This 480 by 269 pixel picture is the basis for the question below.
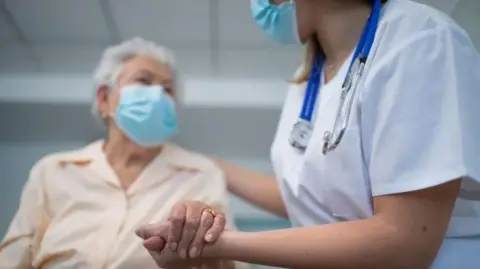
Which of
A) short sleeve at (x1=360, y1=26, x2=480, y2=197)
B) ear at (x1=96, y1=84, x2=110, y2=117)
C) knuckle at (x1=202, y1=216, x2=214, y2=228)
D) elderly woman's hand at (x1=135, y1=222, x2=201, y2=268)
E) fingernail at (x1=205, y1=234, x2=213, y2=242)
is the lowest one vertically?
elderly woman's hand at (x1=135, y1=222, x2=201, y2=268)

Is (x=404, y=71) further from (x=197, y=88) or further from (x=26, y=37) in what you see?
(x=26, y=37)

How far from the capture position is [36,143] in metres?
2.79

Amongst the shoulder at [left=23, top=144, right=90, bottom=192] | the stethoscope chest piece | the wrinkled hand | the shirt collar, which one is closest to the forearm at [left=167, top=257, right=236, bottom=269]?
the wrinkled hand

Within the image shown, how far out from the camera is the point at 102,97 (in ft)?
6.45

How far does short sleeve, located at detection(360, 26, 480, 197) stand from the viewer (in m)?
0.86

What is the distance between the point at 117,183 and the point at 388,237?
1034mm

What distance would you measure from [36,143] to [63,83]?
1.12ft

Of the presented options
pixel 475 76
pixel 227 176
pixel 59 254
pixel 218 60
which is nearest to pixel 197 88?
pixel 218 60

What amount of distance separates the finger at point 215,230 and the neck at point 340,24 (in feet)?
1.40

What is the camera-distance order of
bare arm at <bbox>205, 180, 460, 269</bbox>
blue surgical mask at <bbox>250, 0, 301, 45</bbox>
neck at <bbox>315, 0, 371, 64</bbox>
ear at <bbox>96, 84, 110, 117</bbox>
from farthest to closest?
ear at <bbox>96, 84, 110, 117</bbox>
blue surgical mask at <bbox>250, 0, 301, 45</bbox>
neck at <bbox>315, 0, 371, 64</bbox>
bare arm at <bbox>205, 180, 460, 269</bbox>

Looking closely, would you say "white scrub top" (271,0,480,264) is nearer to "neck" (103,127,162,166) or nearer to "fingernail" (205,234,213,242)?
"fingernail" (205,234,213,242)

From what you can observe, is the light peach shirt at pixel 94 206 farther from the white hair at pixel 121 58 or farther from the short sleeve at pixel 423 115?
the short sleeve at pixel 423 115

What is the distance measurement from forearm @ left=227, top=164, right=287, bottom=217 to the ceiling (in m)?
0.87

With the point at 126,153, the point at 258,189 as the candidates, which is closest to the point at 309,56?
the point at 258,189
